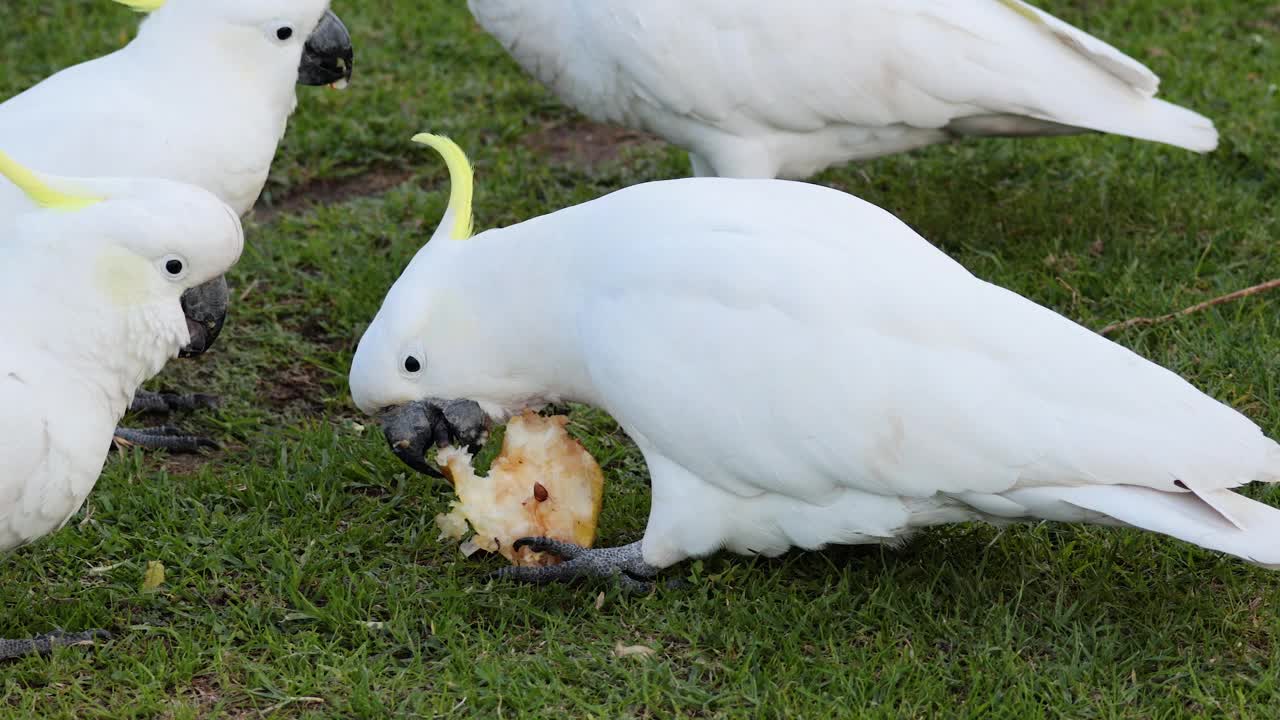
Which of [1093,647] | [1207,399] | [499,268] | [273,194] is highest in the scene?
[1207,399]

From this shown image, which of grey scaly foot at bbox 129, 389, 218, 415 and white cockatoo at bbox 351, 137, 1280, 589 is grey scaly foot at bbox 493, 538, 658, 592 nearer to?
white cockatoo at bbox 351, 137, 1280, 589

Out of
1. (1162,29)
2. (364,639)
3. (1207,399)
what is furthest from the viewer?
(1162,29)

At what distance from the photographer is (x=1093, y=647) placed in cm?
257

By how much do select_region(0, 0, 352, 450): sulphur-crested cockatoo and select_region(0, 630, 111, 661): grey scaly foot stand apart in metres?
0.85

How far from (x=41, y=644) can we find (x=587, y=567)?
1.04 metres

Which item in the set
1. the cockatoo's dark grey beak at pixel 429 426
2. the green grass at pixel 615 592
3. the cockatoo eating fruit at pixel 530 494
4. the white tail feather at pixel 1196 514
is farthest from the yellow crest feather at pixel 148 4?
the white tail feather at pixel 1196 514

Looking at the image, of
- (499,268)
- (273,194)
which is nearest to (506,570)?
(499,268)

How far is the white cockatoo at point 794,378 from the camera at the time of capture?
2400 mm

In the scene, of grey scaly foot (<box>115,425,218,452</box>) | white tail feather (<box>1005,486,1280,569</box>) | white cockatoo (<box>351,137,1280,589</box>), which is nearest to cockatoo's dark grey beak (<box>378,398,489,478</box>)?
white cockatoo (<box>351,137,1280,589</box>)

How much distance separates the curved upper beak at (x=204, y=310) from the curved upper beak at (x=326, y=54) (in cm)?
99

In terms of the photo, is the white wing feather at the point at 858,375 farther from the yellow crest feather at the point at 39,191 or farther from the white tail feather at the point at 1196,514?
the yellow crest feather at the point at 39,191

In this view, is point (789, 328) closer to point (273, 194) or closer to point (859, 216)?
point (859, 216)

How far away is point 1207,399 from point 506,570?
54.3 inches

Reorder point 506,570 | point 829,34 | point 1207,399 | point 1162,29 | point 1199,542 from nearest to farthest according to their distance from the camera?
point 1199,542
point 1207,399
point 506,570
point 829,34
point 1162,29
